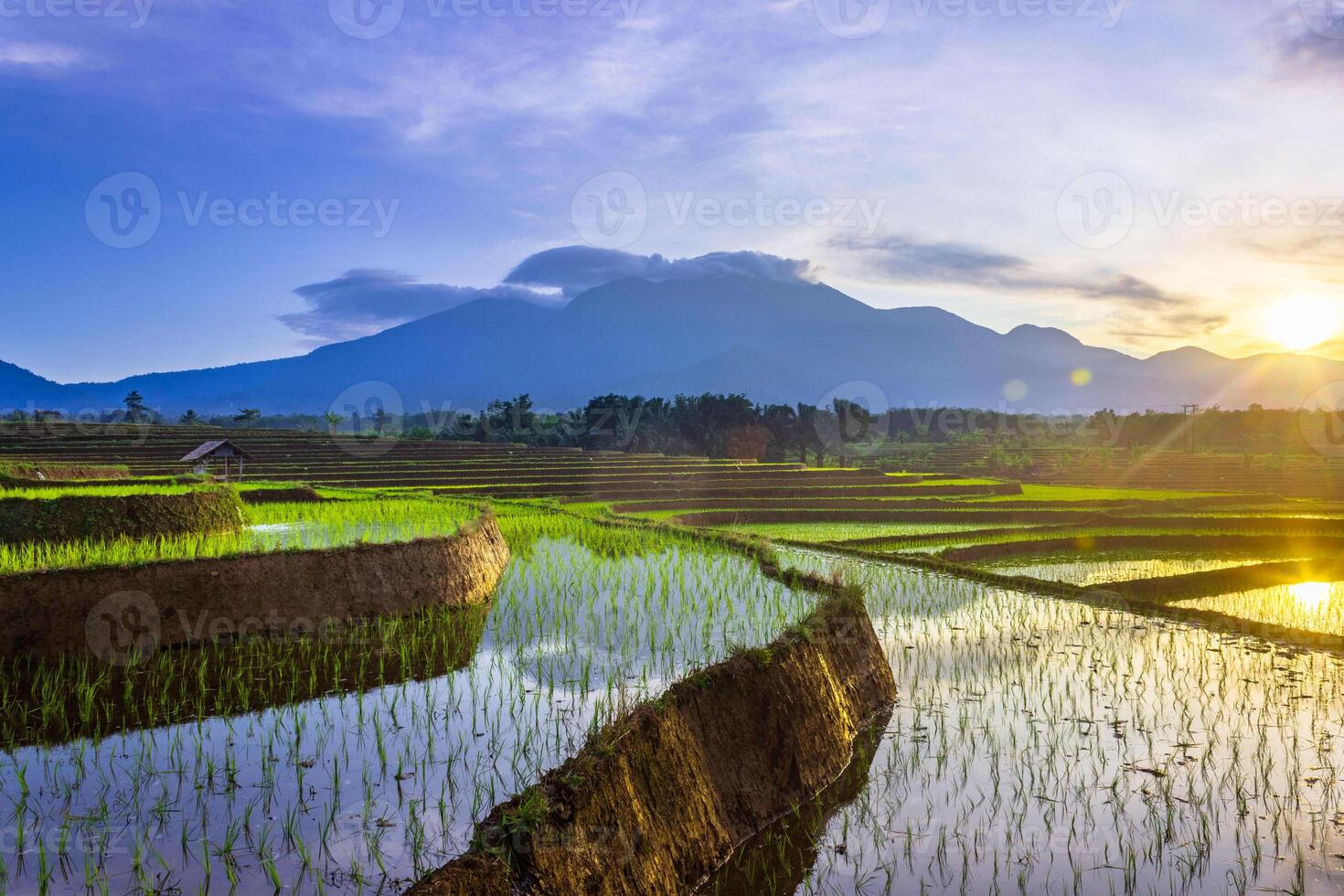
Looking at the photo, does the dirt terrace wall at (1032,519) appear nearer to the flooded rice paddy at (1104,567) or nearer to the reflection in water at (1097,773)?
the flooded rice paddy at (1104,567)

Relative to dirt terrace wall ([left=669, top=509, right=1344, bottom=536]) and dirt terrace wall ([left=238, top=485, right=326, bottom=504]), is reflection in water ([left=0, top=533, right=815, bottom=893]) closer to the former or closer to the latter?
dirt terrace wall ([left=238, top=485, right=326, bottom=504])

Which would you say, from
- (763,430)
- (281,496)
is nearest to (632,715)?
(281,496)

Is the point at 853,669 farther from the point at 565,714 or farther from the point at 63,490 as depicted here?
the point at 63,490

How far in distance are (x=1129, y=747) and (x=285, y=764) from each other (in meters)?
6.34

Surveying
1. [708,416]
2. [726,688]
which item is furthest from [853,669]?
[708,416]

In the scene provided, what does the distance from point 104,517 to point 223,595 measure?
3874mm

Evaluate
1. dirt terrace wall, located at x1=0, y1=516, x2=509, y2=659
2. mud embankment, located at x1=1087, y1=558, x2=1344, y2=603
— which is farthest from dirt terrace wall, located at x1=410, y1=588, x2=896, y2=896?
mud embankment, located at x1=1087, y1=558, x2=1344, y2=603

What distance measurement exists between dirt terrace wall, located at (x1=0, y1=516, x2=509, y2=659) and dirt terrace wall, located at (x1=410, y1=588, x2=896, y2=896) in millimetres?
5950

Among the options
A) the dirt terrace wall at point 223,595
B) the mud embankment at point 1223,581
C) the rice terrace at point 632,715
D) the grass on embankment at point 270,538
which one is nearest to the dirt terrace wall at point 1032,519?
the mud embankment at point 1223,581

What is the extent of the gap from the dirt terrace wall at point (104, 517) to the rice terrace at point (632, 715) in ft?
0.16

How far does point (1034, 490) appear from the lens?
3153 centimetres

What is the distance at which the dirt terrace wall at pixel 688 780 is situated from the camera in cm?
394

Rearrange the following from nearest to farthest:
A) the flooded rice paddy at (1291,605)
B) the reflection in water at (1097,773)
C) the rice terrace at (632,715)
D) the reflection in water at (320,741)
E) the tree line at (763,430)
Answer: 1. the reflection in water at (320,741)
2. the rice terrace at (632,715)
3. the reflection in water at (1097,773)
4. the flooded rice paddy at (1291,605)
5. the tree line at (763,430)

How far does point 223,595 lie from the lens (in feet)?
32.0
